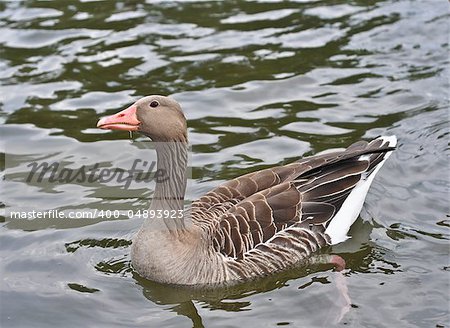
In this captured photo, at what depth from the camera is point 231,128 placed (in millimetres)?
12195

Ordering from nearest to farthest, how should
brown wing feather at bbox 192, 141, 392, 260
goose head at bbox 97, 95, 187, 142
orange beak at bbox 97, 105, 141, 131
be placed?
orange beak at bbox 97, 105, 141, 131 → goose head at bbox 97, 95, 187, 142 → brown wing feather at bbox 192, 141, 392, 260

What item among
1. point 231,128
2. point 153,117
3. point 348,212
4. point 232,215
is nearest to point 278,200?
point 232,215

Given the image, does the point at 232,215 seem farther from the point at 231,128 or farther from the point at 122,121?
the point at 231,128

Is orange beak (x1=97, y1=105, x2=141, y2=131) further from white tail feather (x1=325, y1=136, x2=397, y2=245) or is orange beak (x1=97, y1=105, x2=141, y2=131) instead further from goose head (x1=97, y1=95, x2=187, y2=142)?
white tail feather (x1=325, y1=136, x2=397, y2=245)

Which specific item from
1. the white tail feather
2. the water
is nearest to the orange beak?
the water

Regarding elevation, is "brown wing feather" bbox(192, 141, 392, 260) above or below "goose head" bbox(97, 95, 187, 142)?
below

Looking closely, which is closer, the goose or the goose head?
the goose head

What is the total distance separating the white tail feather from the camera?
940 centimetres

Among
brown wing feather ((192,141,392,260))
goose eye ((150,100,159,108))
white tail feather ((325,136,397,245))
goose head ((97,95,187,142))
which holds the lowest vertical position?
white tail feather ((325,136,397,245))

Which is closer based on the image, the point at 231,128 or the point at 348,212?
the point at 348,212

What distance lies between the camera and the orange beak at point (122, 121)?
8.17 m

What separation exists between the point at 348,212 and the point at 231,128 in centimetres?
314

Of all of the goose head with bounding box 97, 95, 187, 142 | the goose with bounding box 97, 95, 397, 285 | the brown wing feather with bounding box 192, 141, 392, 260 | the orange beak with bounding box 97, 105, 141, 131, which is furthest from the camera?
the brown wing feather with bounding box 192, 141, 392, 260

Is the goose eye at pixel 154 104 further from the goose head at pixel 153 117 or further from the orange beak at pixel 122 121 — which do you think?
the orange beak at pixel 122 121
